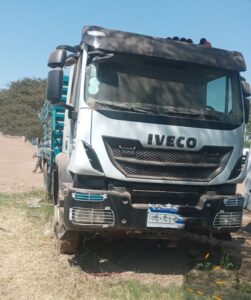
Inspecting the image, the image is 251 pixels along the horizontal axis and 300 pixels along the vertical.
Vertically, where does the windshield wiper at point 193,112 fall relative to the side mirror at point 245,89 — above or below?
below

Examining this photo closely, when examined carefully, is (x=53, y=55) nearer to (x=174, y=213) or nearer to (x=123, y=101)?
(x=123, y=101)

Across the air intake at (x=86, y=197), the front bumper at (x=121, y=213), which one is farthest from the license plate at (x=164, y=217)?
the air intake at (x=86, y=197)

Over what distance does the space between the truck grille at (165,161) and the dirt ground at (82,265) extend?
126cm

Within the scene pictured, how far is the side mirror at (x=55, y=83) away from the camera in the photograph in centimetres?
520

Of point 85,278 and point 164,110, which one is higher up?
point 164,110

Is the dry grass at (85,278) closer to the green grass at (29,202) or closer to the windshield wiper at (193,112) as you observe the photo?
the green grass at (29,202)

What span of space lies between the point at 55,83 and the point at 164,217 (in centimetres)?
200

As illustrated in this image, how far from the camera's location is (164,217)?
5211mm

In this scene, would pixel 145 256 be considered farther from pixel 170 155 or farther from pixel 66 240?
pixel 170 155

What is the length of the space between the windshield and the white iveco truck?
0.5 inches

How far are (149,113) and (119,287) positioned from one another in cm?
199

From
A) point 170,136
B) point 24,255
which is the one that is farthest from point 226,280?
point 24,255

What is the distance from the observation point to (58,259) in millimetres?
5859

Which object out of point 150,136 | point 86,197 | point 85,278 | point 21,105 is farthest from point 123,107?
point 21,105
